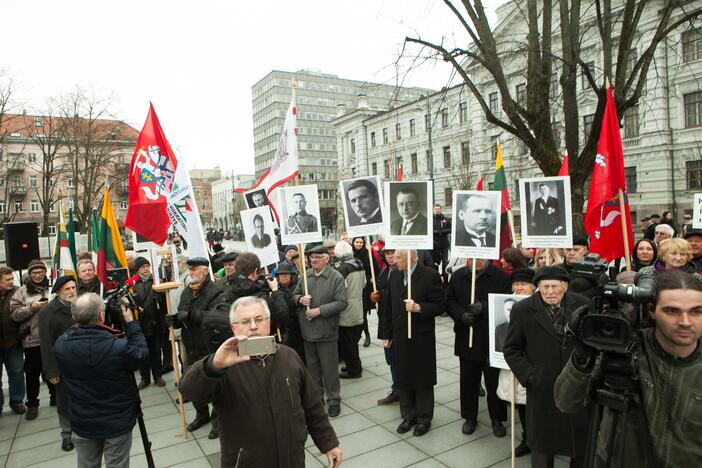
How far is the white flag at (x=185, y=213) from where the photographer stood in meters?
5.68

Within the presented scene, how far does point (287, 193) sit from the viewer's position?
6.00 metres

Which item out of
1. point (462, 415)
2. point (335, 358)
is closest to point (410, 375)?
point (462, 415)

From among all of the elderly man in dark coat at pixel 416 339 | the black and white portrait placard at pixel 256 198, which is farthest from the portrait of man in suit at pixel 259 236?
the elderly man in dark coat at pixel 416 339

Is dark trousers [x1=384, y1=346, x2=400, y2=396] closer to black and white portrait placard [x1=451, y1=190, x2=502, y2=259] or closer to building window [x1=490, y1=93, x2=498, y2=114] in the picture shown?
black and white portrait placard [x1=451, y1=190, x2=502, y2=259]

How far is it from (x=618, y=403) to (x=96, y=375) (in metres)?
3.43

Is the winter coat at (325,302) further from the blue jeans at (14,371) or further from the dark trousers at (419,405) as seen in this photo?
the blue jeans at (14,371)

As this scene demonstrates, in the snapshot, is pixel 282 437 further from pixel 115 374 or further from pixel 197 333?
pixel 197 333

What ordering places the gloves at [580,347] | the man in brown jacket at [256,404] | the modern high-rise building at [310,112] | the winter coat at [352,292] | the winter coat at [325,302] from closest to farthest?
the gloves at [580,347] < the man in brown jacket at [256,404] < the winter coat at [325,302] < the winter coat at [352,292] < the modern high-rise building at [310,112]

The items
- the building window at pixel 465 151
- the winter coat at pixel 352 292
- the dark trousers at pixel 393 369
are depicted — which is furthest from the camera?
the building window at pixel 465 151

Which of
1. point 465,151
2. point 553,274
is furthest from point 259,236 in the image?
point 465,151

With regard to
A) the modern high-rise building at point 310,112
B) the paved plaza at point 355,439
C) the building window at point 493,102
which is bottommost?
the paved plaza at point 355,439

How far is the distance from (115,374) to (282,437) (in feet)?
5.60

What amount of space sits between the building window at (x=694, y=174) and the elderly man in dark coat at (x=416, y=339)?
2967cm

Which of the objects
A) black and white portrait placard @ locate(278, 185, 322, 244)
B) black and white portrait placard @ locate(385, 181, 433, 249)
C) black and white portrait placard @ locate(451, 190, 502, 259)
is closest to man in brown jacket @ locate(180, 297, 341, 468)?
black and white portrait placard @ locate(385, 181, 433, 249)
